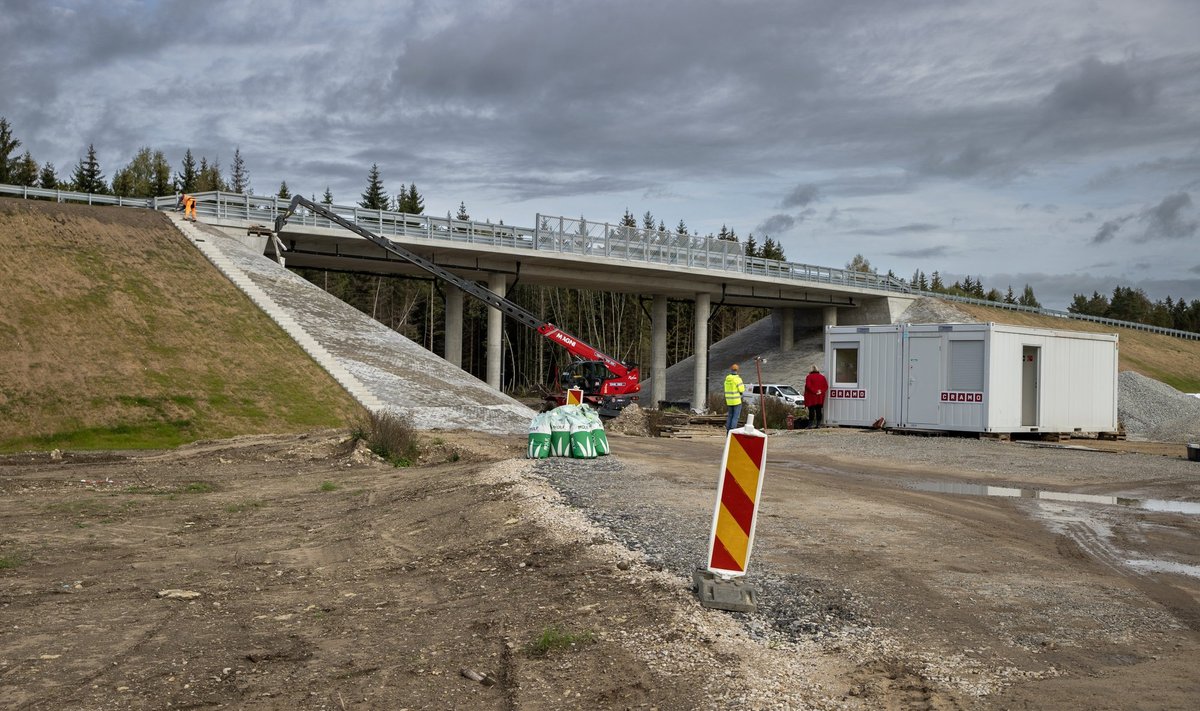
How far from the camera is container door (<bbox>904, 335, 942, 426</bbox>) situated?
27.6 m

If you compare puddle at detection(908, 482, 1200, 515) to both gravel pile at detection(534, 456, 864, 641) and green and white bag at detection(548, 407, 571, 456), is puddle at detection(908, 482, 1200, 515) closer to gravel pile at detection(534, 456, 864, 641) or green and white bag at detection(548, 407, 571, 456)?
gravel pile at detection(534, 456, 864, 641)

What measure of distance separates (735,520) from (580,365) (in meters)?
32.7

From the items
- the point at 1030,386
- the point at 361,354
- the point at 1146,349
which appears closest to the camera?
the point at 1030,386

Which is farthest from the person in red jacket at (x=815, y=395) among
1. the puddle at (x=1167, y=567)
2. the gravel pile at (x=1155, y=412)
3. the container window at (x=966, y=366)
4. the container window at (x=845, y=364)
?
the puddle at (x=1167, y=567)

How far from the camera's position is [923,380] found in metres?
28.0

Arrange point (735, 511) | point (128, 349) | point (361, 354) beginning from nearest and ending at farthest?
point (735, 511) < point (128, 349) < point (361, 354)

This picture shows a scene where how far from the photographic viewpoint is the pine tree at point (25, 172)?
81.9 m

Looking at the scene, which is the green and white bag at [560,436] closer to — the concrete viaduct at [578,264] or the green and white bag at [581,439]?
the green and white bag at [581,439]

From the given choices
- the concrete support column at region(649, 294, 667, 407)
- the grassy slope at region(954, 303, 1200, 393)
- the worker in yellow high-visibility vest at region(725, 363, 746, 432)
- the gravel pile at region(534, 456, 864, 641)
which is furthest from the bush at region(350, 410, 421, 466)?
the grassy slope at region(954, 303, 1200, 393)

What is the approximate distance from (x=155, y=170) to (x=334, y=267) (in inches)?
2754

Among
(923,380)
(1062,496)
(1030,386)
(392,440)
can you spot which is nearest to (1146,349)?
(1030,386)

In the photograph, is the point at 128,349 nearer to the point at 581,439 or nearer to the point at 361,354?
the point at 361,354

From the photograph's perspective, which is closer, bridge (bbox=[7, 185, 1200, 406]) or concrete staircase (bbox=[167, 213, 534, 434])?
concrete staircase (bbox=[167, 213, 534, 434])

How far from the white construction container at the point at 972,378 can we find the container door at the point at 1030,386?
3cm
